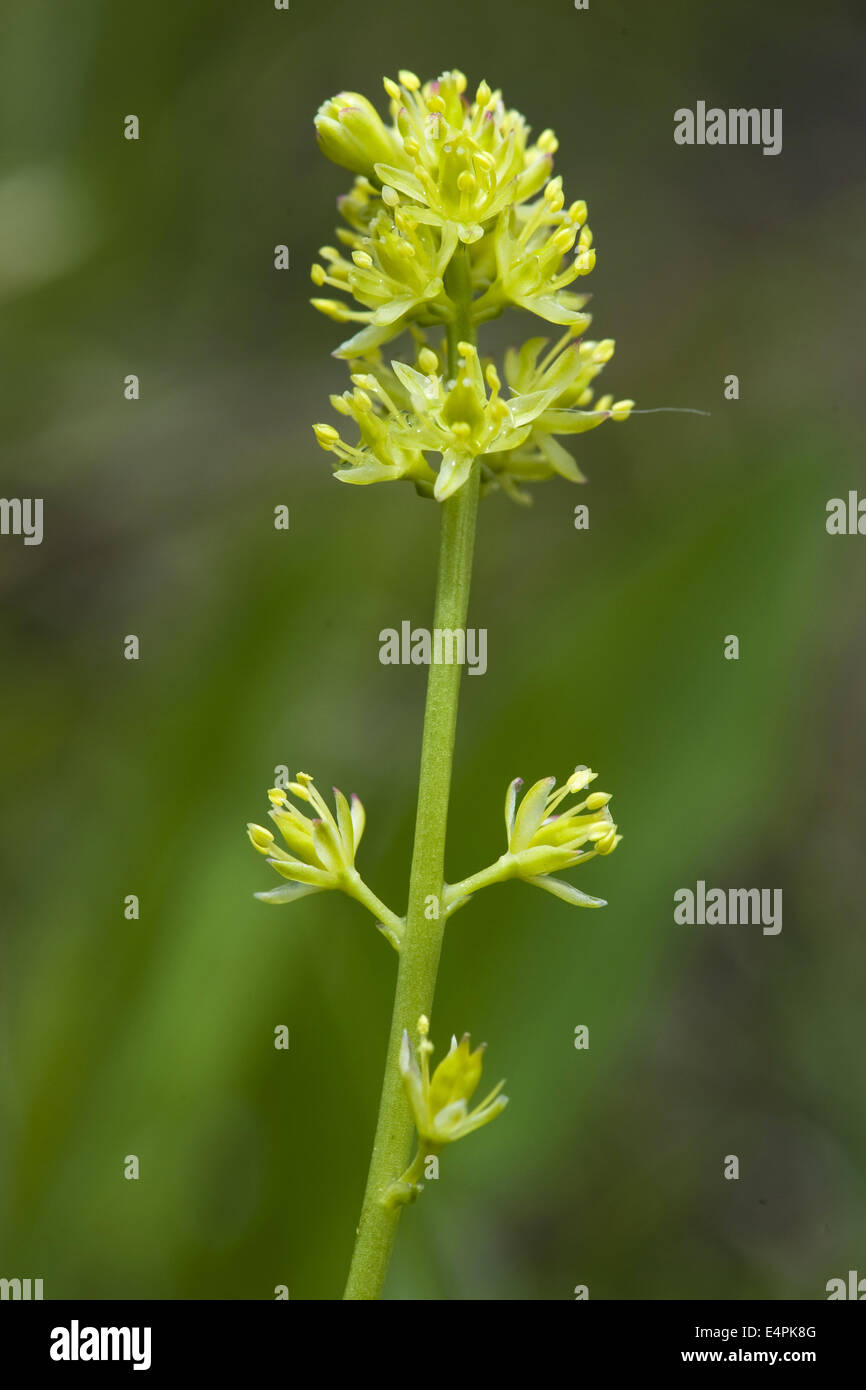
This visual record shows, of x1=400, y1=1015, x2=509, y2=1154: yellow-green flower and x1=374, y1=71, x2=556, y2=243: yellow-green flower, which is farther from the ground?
x1=374, y1=71, x2=556, y2=243: yellow-green flower

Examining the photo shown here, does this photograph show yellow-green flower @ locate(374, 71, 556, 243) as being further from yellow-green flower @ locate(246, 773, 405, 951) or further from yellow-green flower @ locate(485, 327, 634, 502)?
yellow-green flower @ locate(246, 773, 405, 951)

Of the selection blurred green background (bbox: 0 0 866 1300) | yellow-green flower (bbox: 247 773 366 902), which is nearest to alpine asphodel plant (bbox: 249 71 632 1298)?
yellow-green flower (bbox: 247 773 366 902)

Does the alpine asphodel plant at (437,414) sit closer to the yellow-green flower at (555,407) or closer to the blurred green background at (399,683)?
the yellow-green flower at (555,407)

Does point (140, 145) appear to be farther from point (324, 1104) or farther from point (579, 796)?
point (324, 1104)

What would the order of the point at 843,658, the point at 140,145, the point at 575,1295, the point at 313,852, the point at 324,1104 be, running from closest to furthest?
the point at 313,852, the point at 324,1104, the point at 575,1295, the point at 140,145, the point at 843,658

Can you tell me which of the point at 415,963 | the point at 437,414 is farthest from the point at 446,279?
the point at 415,963
